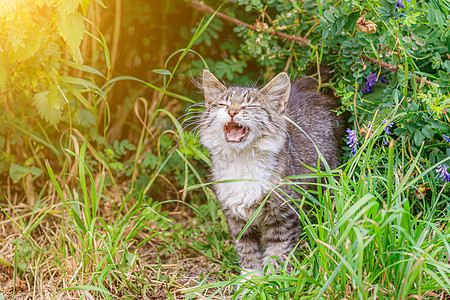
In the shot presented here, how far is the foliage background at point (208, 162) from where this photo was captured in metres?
2.38

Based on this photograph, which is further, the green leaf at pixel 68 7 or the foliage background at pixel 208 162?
the green leaf at pixel 68 7

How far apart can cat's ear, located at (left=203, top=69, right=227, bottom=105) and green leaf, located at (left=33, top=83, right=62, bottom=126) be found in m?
0.98

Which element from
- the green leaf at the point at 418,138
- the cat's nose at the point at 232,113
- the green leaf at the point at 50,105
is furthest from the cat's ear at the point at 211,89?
the green leaf at the point at 418,138

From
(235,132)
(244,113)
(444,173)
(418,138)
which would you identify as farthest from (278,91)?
(444,173)

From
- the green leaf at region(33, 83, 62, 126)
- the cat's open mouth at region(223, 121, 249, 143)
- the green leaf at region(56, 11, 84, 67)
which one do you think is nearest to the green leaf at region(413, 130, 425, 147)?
the cat's open mouth at region(223, 121, 249, 143)

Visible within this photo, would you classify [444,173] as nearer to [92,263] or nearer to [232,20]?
[232,20]

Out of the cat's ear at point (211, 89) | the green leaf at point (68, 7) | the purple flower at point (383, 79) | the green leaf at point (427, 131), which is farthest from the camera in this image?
the purple flower at point (383, 79)

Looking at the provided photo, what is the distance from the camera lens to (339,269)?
7.06ft

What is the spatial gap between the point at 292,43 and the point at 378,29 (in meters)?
0.81

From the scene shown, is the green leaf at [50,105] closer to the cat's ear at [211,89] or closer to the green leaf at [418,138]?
the cat's ear at [211,89]

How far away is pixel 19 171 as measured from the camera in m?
3.92

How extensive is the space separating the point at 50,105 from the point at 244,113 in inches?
51.4

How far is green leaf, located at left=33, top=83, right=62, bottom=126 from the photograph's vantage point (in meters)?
3.40

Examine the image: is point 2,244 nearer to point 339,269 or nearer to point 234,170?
point 234,170
